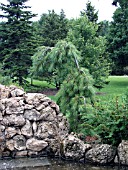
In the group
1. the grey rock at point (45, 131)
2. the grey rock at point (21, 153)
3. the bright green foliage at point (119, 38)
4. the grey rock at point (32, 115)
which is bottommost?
the grey rock at point (21, 153)

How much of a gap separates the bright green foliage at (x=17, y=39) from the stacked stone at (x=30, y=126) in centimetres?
1146

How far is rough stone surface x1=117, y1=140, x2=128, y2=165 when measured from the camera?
7398mm

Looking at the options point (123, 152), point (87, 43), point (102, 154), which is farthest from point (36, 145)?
point (87, 43)

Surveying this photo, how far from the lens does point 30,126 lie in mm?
8453

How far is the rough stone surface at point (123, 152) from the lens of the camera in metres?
7.40

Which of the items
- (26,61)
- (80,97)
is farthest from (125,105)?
(26,61)

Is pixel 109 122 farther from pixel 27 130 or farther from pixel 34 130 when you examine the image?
pixel 27 130

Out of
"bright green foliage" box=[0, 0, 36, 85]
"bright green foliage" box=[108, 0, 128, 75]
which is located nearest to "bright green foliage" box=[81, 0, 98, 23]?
"bright green foliage" box=[108, 0, 128, 75]

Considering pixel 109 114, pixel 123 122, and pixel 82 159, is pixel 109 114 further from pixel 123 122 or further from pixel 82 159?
pixel 82 159

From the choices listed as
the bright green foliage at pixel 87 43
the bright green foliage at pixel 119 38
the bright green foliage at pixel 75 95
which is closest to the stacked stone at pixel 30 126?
the bright green foliage at pixel 75 95

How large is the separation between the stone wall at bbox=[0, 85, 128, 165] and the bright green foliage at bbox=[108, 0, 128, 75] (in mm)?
18905

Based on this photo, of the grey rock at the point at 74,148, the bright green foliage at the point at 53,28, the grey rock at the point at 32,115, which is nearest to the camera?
the grey rock at the point at 74,148

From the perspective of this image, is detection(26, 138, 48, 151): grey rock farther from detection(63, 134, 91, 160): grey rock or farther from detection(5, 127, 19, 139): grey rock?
detection(63, 134, 91, 160): grey rock

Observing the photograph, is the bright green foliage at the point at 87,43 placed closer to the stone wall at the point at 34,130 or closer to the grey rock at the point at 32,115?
the stone wall at the point at 34,130
